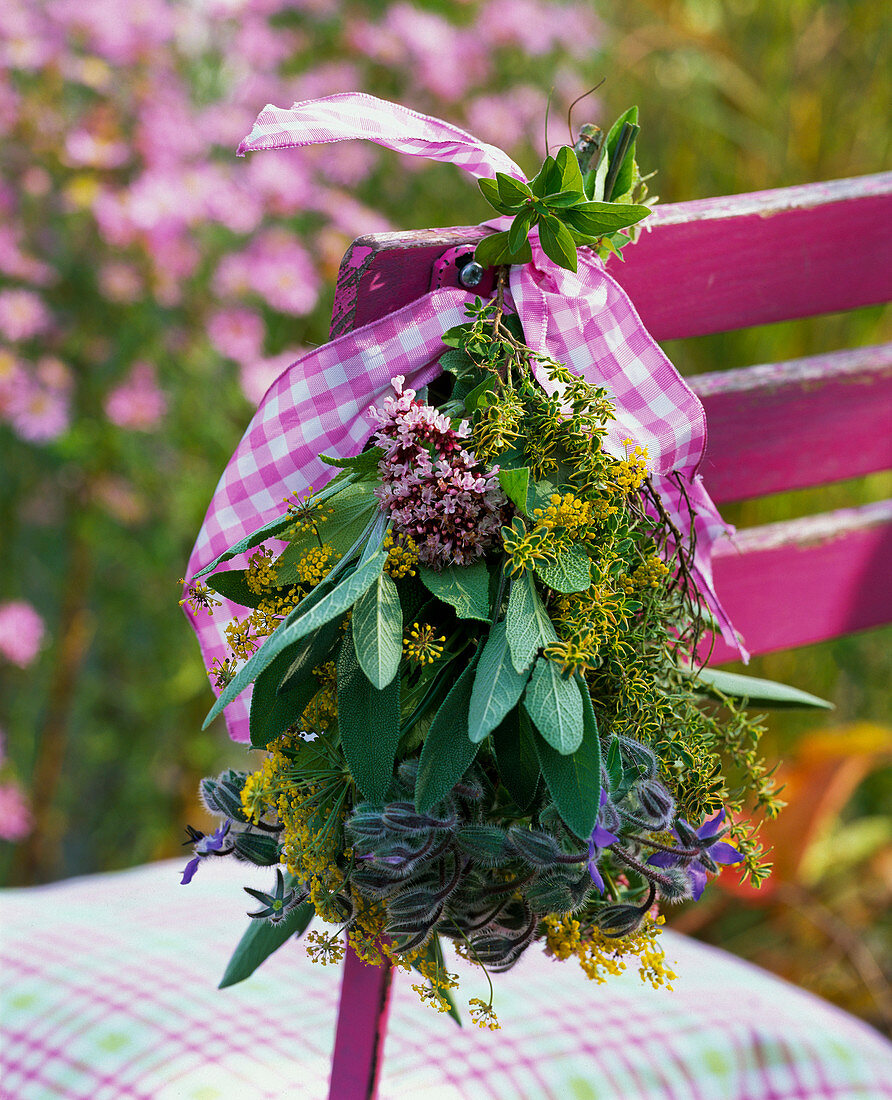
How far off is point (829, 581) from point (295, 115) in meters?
0.60

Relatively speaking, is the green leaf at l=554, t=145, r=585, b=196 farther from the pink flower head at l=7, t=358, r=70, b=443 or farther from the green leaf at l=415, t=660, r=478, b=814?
the pink flower head at l=7, t=358, r=70, b=443

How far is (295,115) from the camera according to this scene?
1.63 ft

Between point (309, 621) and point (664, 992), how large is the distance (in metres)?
0.63

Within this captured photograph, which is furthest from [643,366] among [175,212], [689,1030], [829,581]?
[175,212]

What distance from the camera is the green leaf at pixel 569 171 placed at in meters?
0.49

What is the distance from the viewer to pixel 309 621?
0.41 meters

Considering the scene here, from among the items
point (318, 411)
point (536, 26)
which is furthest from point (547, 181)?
point (536, 26)

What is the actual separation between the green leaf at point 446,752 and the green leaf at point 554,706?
0.10 ft

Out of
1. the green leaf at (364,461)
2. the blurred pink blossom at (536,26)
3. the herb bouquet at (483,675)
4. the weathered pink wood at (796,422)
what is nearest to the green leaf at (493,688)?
the herb bouquet at (483,675)

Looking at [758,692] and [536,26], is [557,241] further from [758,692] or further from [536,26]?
[536,26]

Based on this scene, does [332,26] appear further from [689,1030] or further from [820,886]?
[820,886]

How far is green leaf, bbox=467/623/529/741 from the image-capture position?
408 mm

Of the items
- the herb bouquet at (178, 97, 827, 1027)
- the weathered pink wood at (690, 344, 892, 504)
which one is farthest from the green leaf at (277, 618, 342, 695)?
the weathered pink wood at (690, 344, 892, 504)

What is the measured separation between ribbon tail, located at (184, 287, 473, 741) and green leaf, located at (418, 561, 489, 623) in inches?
3.7
